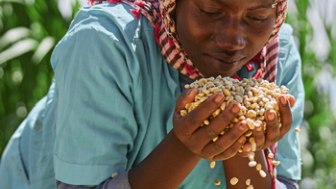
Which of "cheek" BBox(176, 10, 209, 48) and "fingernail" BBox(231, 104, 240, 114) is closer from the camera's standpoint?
"fingernail" BBox(231, 104, 240, 114)

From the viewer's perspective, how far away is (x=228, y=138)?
1055 mm

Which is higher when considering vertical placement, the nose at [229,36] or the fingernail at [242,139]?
the nose at [229,36]

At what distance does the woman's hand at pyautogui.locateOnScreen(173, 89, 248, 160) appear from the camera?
1.04 meters

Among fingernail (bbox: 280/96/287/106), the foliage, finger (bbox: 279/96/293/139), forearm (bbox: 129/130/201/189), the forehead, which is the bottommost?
the foliage

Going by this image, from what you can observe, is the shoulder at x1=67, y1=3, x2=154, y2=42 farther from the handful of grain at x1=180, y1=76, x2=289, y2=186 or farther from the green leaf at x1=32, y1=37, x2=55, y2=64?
the green leaf at x1=32, y1=37, x2=55, y2=64

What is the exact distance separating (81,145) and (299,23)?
95.9 inches

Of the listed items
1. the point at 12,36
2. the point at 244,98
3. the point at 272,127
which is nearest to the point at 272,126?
the point at 272,127

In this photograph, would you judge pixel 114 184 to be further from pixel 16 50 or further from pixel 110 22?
pixel 16 50

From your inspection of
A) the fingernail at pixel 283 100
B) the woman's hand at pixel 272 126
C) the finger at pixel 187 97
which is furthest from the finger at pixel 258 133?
the finger at pixel 187 97

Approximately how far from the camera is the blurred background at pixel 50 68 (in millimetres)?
2871

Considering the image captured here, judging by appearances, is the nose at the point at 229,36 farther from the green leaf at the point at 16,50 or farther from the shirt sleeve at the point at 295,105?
the green leaf at the point at 16,50

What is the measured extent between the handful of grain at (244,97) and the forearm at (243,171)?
0.93ft

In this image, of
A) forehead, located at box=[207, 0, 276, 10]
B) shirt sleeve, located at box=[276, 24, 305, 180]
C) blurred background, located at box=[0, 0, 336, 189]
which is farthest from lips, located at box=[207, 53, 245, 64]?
blurred background, located at box=[0, 0, 336, 189]

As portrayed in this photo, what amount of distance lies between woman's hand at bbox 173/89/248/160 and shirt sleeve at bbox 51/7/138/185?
28 centimetres
